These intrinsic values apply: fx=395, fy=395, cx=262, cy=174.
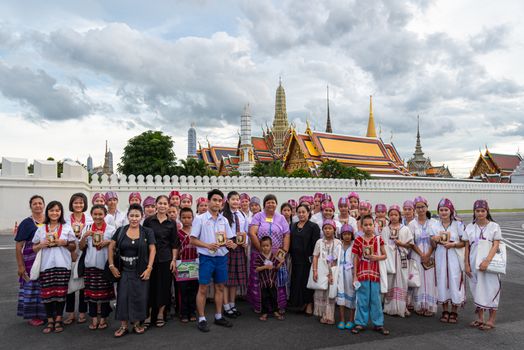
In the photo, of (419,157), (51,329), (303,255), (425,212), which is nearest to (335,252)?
(303,255)

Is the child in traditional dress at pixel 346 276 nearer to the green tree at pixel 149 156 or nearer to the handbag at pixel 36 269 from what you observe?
the handbag at pixel 36 269

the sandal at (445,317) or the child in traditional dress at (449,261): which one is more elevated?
the child in traditional dress at (449,261)

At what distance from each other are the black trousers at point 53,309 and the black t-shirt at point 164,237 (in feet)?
4.11

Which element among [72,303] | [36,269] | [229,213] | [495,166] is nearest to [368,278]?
[229,213]

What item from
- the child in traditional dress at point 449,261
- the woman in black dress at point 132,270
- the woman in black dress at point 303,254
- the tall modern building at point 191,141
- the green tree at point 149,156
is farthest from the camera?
the tall modern building at point 191,141

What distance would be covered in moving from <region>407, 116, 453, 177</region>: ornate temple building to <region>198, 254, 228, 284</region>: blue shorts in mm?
50430

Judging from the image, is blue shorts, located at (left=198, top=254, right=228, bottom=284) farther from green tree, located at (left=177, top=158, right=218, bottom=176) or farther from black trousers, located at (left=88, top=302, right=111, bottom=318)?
green tree, located at (left=177, top=158, right=218, bottom=176)

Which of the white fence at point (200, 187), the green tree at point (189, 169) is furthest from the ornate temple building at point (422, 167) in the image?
the green tree at point (189, 169)

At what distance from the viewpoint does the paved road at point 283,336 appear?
4.19 m

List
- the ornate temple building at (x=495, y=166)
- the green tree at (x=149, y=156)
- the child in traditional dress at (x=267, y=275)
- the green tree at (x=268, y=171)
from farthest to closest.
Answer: the ornate temple building at (x=495, y=166) < the green tree at (x=268, y=171) < the green tree at (x=149, y=156) < the child in traditional dress at (x=267, y=275)

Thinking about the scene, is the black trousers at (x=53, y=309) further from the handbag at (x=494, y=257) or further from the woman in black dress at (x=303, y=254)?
the handbag at (x=494, y=257)

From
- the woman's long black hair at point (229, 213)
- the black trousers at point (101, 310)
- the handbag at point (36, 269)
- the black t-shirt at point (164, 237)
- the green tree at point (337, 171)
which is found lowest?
the black trousers at point (101, 310)

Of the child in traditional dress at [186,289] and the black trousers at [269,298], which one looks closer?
the child in traditional dress at [186,289]

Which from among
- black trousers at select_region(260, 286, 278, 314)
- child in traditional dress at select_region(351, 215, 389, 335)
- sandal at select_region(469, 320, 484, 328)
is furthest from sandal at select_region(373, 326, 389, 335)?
black trousers at select_region(260, 286, 278, 314)
